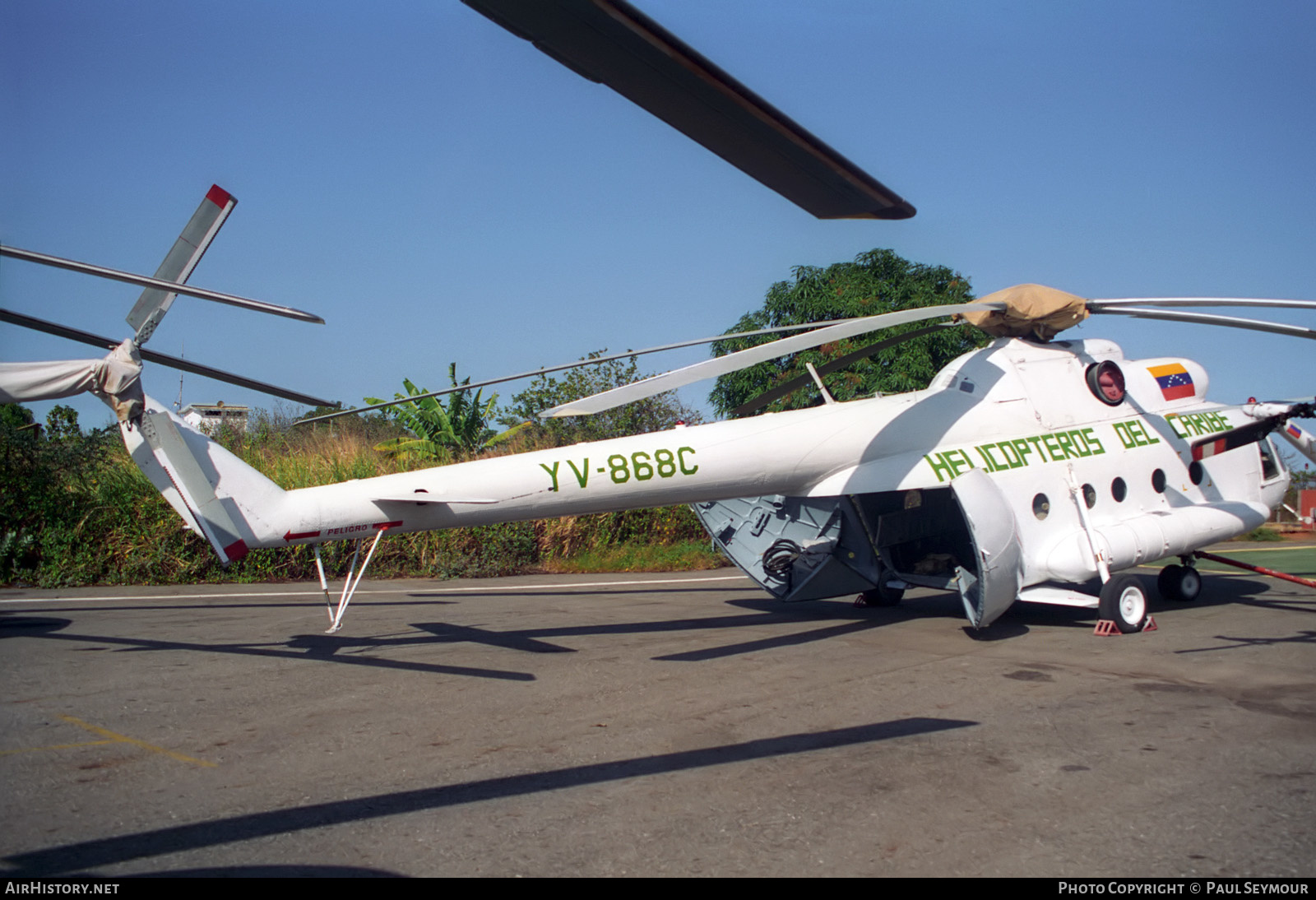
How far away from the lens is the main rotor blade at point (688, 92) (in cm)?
258

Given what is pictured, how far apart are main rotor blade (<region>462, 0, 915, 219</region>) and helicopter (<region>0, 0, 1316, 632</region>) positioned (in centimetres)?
378

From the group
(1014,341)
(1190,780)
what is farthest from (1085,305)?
(1190,780)

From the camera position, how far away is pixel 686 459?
931cm

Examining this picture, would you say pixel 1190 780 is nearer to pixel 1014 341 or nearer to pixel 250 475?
pixel 1014 341

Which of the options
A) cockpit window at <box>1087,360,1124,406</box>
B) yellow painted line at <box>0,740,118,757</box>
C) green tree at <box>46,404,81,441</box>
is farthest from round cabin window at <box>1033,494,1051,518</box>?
green tree at <box>46,404,81,441</box>

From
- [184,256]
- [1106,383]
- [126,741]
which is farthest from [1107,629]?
[184,256]

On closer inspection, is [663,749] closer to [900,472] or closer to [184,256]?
[900,472]

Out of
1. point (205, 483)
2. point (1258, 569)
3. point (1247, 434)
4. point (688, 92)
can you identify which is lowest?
point (1258, 569)

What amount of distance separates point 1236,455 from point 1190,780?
8.30 m

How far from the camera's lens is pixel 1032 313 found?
10.7 metres

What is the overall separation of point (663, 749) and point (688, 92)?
4.12m

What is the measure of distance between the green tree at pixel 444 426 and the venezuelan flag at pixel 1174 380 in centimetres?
1537

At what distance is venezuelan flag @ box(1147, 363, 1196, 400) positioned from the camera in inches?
465

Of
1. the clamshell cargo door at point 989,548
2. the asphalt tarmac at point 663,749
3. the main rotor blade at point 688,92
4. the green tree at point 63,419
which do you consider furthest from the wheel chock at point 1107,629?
the green tree at point 63,419
